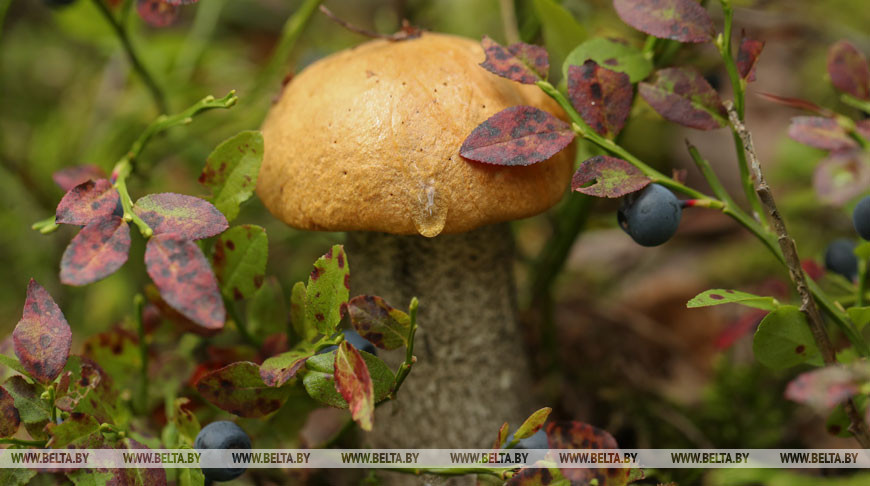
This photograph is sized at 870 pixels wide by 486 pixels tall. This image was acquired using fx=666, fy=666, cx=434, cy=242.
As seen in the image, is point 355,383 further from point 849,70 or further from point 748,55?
point 849,70

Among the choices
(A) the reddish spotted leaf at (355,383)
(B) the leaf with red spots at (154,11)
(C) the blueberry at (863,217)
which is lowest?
(A) the reddish spotted leaf at (355,383)

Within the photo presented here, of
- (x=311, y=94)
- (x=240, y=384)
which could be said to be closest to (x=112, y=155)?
(x=311, y=94)

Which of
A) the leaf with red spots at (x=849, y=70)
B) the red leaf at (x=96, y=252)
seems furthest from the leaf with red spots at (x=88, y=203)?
the leaf with red spots at (x=849, y=70)

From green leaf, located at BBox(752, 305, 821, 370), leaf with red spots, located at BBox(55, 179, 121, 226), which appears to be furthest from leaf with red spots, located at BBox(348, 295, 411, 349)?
green leaf, located at BBox(752, 305, 821, 370)

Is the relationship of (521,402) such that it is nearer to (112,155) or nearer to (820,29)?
(112,155)

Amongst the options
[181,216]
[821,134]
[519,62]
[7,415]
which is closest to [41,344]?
[7,415]

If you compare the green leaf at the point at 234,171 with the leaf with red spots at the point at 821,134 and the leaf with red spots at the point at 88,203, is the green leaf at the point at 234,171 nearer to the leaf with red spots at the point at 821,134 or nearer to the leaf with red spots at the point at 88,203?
the leaf with red spots at the point at 88,203
